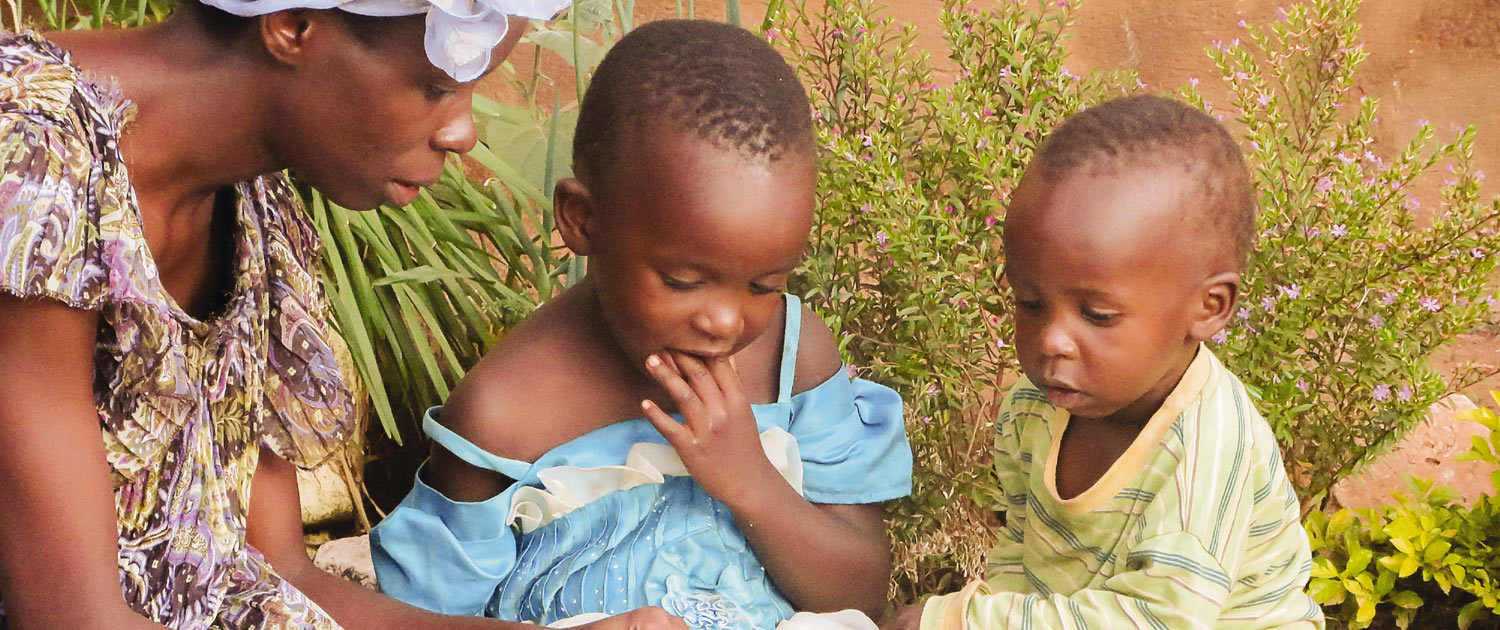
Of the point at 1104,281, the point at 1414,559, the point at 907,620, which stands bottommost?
the point at 1414,559

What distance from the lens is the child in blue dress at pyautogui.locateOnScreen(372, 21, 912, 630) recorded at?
6.36 ft

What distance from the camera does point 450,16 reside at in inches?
62.8

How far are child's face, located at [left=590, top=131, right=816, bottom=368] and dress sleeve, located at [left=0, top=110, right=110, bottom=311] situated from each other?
73 cm

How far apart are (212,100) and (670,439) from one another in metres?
0.81

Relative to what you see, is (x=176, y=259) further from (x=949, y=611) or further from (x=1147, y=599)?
(x=1147, y=599)

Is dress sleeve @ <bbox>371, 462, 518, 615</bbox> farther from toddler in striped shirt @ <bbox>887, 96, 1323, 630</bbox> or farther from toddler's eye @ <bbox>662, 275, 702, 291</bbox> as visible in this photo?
toddler in striped shirt @ <bbox>887, 96, 1323, 630</bbox>

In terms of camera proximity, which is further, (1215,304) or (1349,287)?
(1349,287)

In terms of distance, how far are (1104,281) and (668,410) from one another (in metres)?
0.73

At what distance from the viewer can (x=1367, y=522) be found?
3.24 m

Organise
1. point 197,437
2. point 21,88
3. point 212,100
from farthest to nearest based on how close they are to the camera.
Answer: point 197,437 < point 212,100 < point 21,88

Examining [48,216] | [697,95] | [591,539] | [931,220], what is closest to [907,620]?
[591,539]

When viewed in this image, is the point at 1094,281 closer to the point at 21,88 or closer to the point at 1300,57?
the point at 21,88

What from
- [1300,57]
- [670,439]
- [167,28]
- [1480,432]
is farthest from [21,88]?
[1480,432]

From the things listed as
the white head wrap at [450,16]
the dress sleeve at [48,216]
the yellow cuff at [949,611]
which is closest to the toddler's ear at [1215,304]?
the yellow cuff at [949,611]
